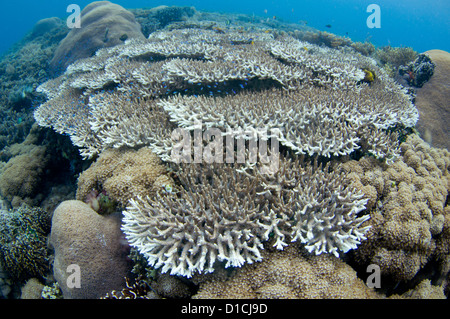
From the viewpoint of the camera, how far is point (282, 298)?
7.34ft

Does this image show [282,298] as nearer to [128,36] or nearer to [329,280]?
[329,280]

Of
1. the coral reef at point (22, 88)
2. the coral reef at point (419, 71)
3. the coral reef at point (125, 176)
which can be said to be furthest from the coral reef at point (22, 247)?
the coral reef at point (419, 71)

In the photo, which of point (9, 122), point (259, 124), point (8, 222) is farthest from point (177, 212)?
point (9, 122)

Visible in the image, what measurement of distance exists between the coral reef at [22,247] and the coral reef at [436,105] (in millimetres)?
10196

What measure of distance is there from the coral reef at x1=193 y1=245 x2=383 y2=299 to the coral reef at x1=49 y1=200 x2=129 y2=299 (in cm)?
149

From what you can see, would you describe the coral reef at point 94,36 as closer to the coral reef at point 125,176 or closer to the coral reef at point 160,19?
the coral reef at point 160,19

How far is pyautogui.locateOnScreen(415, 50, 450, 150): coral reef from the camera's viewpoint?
268 inches

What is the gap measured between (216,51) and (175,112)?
3.35 meters

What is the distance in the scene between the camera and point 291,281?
2.34 meters

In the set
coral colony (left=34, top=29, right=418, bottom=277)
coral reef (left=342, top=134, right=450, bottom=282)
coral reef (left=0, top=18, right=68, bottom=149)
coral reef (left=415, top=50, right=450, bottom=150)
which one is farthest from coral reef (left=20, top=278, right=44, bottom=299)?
coral reef (left=415, top=50, right=450, bottom=150)

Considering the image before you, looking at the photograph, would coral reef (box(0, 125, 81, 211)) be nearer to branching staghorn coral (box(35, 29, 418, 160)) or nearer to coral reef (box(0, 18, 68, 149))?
branching staghorn coral (box(35, 29, 418, 160))

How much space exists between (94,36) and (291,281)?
14.5 meters
